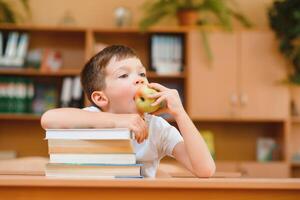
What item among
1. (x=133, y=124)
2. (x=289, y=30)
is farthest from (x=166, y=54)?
(x=133, y=124)

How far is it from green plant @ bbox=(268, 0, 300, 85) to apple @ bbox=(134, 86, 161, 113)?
3.60 metres

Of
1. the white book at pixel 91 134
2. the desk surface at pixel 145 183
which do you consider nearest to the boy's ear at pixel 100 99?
the white book at pixel 91 134

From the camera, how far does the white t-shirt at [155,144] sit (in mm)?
1891

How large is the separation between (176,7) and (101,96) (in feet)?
11.1

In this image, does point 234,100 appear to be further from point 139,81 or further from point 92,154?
point 92,154

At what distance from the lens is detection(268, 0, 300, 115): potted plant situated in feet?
16.7

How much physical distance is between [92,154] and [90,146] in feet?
0.07

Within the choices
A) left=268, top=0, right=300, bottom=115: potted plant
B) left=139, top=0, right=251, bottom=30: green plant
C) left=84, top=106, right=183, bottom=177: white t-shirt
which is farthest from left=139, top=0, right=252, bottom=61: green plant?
left=84, top=106, right=183, bottom=177: white t-shirt

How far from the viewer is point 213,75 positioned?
5250mm

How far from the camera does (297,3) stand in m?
5.12

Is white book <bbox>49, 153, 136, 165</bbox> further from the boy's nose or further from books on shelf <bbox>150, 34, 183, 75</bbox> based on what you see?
books on shelf <bbox>150, 34, 183, 75</bbox>

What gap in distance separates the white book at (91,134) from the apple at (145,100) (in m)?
0.17

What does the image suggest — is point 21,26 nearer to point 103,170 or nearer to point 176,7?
point 176,7

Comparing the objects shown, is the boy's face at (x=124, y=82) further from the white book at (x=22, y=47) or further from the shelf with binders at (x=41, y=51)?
the white book at (x=22, y=47)
